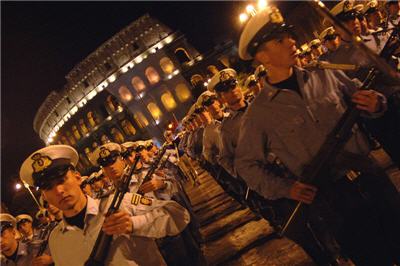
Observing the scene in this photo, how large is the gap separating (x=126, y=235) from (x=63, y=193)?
74cm

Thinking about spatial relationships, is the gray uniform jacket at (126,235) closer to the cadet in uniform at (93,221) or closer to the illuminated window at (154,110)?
the cadet in uniform at (93,221)

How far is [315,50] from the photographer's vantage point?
12805 millimetres

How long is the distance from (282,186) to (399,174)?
391 centimetres

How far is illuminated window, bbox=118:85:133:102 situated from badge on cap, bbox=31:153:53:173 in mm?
52927

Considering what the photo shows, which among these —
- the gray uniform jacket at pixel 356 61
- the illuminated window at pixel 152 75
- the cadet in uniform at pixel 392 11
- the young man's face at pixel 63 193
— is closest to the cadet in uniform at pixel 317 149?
the gray uniform jacket at pixel 356 61

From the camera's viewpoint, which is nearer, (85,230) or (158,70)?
(85,230)

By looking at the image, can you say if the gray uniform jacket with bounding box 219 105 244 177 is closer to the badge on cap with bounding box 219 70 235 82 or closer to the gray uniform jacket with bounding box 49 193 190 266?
the badge on cap with bounding box 219 70 235 82

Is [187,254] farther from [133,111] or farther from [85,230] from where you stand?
[133,111]

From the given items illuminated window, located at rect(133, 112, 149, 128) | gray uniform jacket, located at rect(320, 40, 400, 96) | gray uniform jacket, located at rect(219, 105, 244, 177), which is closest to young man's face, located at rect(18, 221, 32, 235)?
gray uniform jacket, located at rect(219, 105, 244, 177)

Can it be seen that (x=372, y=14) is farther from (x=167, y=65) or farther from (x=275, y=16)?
(x=167, y=65)

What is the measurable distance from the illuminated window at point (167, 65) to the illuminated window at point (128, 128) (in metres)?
11.4

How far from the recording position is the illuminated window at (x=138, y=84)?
5461 centimetres

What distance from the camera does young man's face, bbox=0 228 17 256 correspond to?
550 centimetres

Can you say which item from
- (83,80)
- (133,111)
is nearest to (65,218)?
(133,111)
